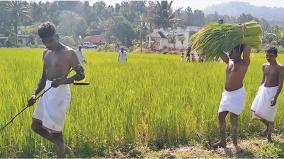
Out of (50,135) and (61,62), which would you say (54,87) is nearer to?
(61,62)

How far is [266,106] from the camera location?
207 inches

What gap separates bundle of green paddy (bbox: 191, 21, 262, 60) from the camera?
15.9 feet

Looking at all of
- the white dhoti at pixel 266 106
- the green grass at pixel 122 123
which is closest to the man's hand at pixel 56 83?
the green grass at pixel 122 123

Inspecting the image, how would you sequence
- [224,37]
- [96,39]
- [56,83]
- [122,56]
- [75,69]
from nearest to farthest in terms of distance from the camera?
1. [56,83]
2. [75,69]
3. [224,37]
4. [122,56]
5. [96,39]

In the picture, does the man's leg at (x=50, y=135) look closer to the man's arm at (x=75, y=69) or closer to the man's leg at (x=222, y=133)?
the man's arm at (x=75, y=69)

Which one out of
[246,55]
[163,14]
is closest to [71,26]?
[163,14]

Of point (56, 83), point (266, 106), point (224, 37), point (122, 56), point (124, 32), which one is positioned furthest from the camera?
point (124, 32)

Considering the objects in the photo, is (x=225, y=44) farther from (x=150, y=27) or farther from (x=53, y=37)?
(x=150, y=27)

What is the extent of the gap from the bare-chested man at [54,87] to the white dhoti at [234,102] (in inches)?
68.1

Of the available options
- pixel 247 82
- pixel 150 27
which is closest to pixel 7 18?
pixel 150 27

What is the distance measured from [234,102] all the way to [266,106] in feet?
2.43

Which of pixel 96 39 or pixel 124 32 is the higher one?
pixel 124 32

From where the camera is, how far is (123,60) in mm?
16516

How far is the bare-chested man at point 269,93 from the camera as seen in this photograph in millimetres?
5234
